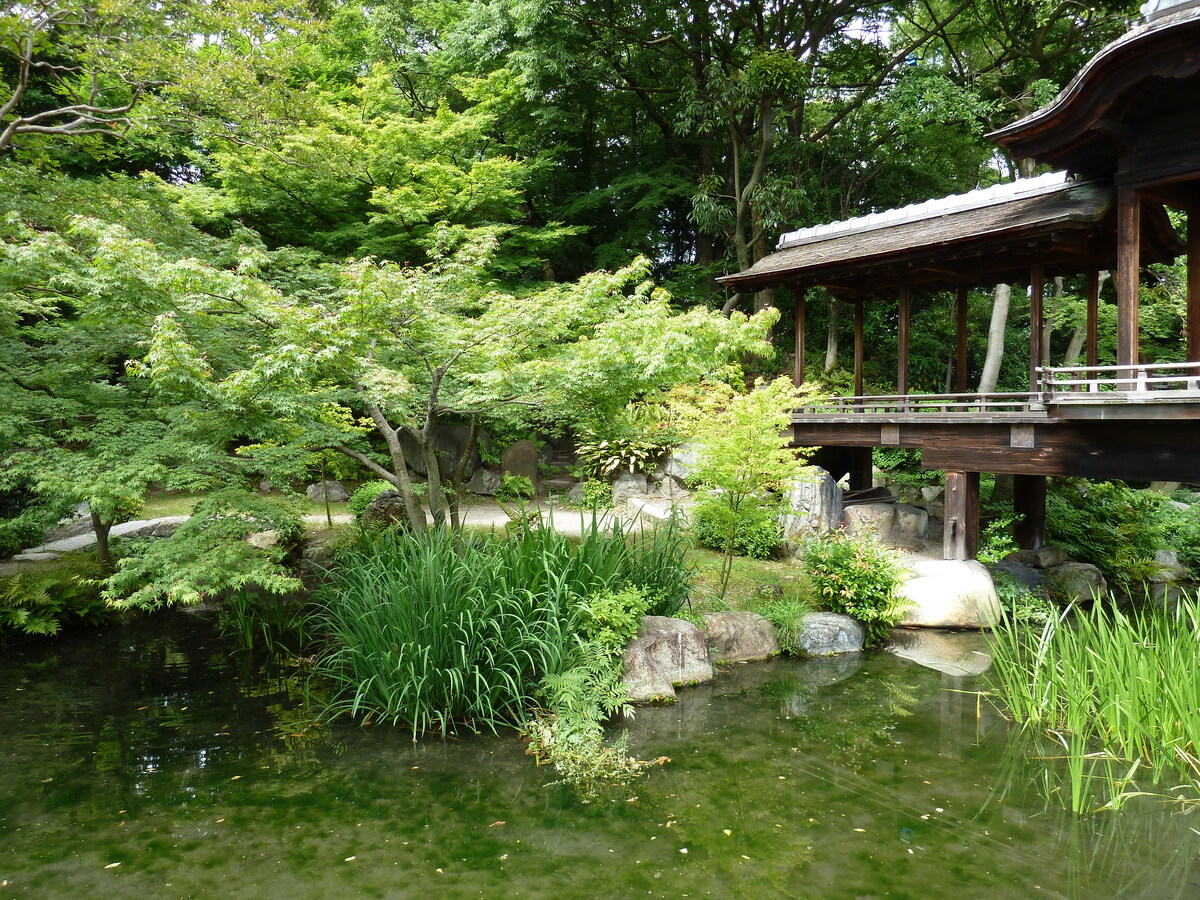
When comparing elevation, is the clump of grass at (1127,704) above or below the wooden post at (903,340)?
below

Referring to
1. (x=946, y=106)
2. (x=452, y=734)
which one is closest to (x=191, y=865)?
(x=452, y=734)

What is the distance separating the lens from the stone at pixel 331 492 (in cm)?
1396

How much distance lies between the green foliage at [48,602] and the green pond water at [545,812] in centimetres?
134

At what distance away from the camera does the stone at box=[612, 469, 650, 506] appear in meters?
12.9

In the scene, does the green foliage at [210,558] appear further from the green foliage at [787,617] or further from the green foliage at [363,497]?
the green foliage at [787,617]

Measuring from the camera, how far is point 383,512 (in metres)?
10.1

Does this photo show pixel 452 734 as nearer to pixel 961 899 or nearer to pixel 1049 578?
pixel 961 899

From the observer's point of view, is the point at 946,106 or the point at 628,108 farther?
the point at 628,108

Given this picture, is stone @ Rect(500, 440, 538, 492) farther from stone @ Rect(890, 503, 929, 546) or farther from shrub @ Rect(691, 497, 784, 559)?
stone @ Rect(890, 503, 929, 546)

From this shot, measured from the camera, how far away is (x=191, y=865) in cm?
391

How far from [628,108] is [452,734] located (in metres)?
17.6

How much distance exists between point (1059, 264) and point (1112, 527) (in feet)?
13.5

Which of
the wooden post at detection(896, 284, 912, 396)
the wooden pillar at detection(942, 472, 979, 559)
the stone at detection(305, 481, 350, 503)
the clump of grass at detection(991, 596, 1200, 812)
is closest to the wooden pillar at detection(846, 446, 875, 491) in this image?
the wooden post at detection(896, 284, 912, 396)

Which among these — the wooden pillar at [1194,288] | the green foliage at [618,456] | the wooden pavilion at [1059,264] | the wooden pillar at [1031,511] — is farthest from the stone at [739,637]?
the wooden pillar at [1194,288]
